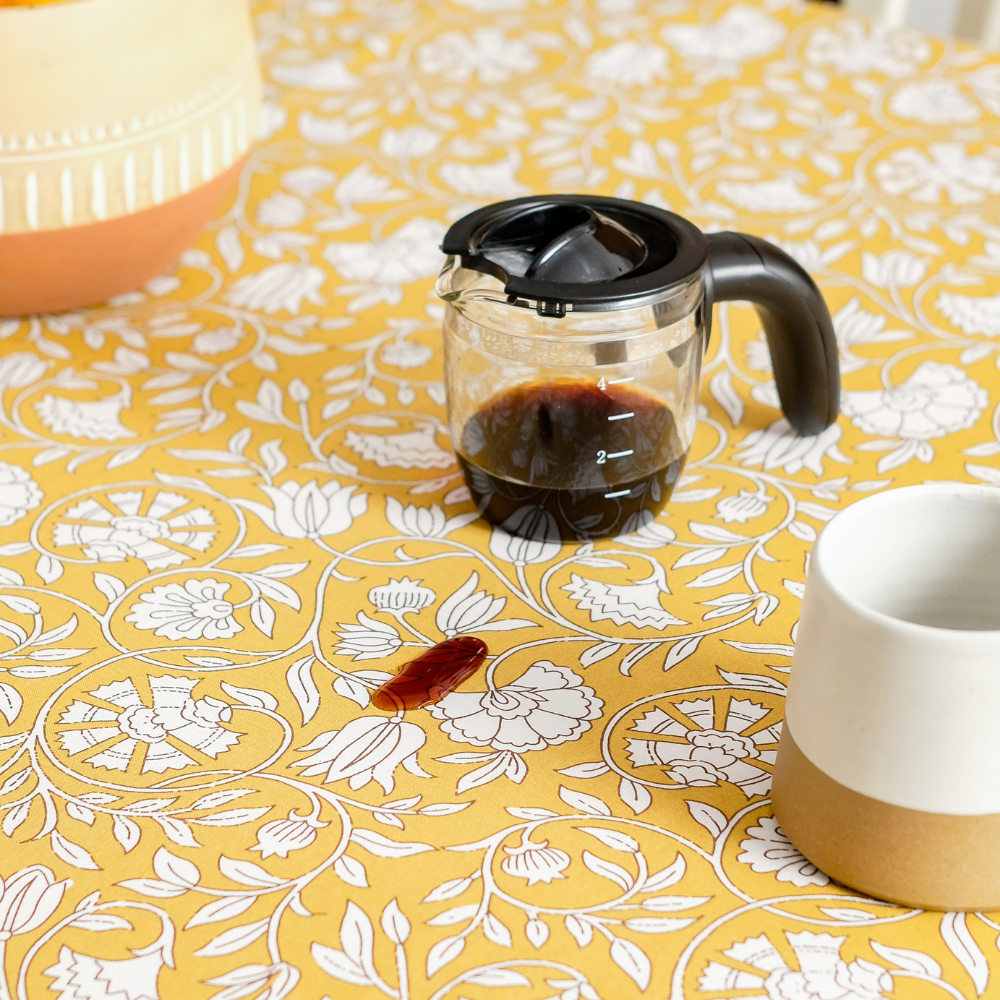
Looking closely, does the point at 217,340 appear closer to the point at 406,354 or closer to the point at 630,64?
the point at 406,354

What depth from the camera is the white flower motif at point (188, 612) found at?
1.82ft

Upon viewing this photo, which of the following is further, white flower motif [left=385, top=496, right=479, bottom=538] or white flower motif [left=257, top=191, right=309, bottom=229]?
white flower motif [left=257, top=191, right=309, bottom=229]

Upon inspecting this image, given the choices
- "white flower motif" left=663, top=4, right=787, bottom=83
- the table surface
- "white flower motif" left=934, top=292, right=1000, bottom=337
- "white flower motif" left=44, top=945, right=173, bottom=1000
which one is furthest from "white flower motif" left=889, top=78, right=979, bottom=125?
"white flower motif" left=44, top=945, right=173, bottom=1000

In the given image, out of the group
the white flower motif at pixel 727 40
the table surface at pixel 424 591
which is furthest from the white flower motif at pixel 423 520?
the white flower motif at pixel 727 40

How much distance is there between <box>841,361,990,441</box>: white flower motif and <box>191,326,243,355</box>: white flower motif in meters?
0.40

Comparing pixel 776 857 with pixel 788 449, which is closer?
pixel 776 857

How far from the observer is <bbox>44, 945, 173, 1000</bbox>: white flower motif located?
1.30 ft

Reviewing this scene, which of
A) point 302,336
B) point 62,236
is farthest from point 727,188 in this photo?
point 62,236

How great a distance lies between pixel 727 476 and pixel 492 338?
171 mm

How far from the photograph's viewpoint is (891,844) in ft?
1.32

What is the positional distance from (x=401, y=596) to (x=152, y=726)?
13cm

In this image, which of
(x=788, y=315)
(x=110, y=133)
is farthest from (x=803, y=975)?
(x=110, y=133)

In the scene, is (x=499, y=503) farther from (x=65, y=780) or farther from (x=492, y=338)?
(x=65, y=780)

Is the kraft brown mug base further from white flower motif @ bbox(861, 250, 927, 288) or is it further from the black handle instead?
white flower motif @ bbox(861, 250, 927, 288)
